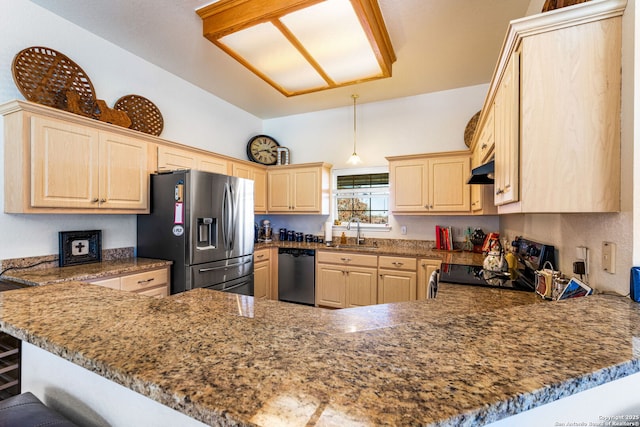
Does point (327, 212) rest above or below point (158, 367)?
above

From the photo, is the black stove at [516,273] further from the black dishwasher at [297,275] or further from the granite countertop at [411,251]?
the black dishwasher at [297,275]

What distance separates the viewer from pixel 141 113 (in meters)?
2.92

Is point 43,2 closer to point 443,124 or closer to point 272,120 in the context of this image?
point 272,120

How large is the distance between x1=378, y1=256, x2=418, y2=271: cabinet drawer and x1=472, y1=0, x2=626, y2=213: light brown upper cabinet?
2.01 meters

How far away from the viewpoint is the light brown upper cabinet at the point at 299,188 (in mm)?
4094

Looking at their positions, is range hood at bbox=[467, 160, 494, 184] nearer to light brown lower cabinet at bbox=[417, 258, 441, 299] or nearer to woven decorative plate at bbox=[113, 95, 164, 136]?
light brown lower cabinet at bbox=[417, 258, 441, 299]

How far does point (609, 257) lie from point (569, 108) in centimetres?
63

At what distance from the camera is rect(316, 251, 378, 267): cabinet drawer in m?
3.43

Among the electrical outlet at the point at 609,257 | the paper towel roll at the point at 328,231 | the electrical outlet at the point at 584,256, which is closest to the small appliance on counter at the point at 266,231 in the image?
the paper towel roll at the point at 328,231

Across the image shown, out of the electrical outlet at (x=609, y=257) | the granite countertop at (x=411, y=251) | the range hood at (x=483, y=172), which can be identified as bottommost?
the granite countertop at (x=411, y=251)

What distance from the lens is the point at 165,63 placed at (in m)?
3.03

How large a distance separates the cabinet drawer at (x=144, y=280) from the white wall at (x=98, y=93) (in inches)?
23.0

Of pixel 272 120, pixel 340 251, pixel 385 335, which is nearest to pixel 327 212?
pixel 340 251

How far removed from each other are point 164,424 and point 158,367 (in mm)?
225
